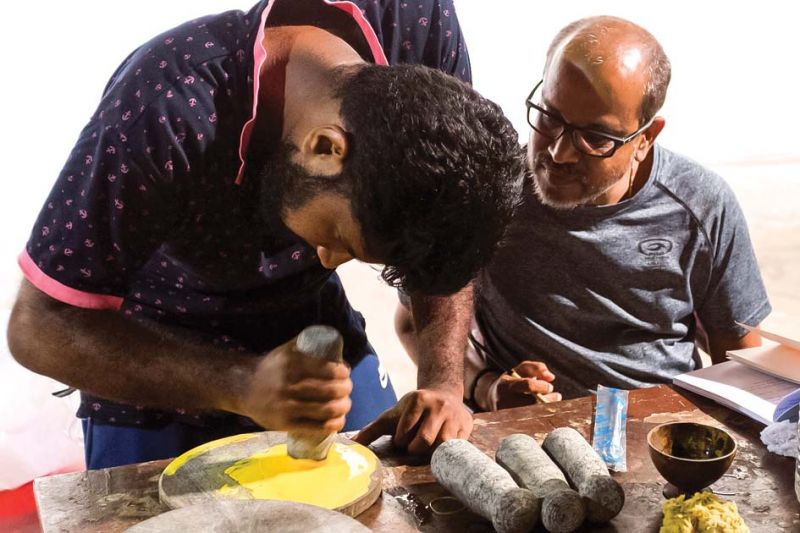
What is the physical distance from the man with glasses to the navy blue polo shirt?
0.71 metres

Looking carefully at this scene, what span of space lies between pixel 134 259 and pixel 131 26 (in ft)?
11.2

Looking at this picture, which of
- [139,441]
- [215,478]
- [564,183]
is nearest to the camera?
[215,478]

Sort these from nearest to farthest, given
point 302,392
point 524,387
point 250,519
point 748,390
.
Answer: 1. point 250,519
2. point 302,392
3. point 748,390
4. point 524,387

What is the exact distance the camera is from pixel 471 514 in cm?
171

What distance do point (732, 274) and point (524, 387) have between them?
28.3 inches

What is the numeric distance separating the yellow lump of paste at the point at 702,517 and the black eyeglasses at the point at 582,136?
116 cm

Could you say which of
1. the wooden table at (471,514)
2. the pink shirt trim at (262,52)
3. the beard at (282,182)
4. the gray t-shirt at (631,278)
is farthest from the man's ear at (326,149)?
the gray t-shirt at (631,278)

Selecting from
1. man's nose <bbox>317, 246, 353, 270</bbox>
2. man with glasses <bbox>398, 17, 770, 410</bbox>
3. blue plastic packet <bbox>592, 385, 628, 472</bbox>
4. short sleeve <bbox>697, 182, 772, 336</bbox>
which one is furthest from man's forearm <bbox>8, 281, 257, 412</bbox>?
Answer: short sleeve <bbox>697, 182, 772, 336</bbox>

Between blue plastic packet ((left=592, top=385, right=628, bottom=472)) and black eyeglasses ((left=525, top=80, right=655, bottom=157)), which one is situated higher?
black eyeglasses ((left=525, top=80, right=655, bottom=157))

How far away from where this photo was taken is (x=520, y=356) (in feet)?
8.88

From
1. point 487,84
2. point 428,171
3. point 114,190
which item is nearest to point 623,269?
point 428,171

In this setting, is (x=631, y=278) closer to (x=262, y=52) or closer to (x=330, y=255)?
(x=330, y=255)

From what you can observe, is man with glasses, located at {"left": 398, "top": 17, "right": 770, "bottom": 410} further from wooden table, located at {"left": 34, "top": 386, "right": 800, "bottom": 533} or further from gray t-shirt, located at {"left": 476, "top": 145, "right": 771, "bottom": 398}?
wooden table, located at {"left": 34, "top": 386, "right": 800, "bottom": 533}

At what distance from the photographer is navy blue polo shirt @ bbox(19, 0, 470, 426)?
174 centimetres
